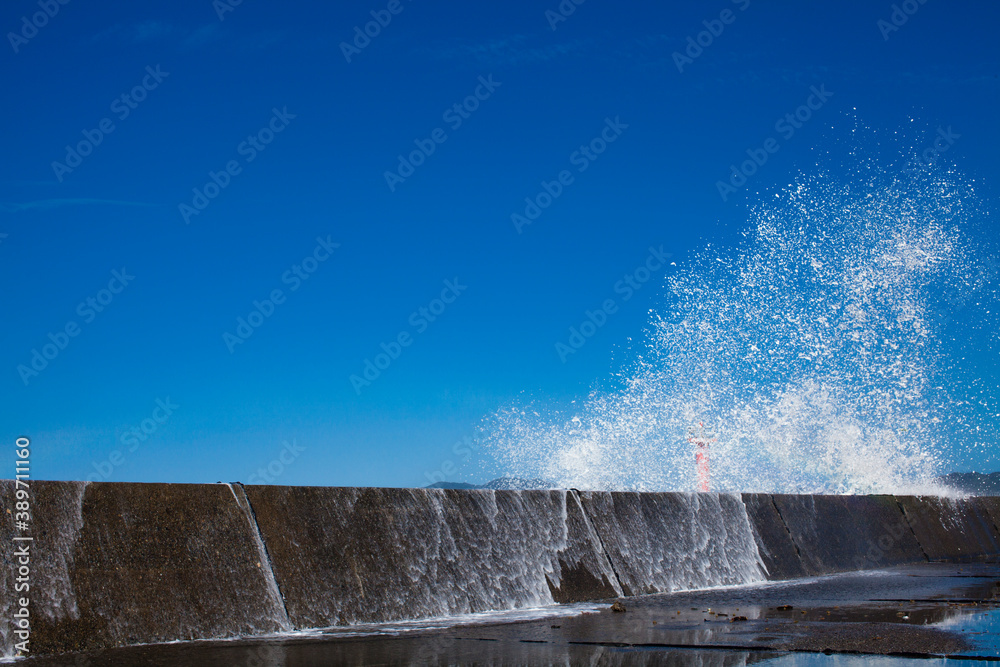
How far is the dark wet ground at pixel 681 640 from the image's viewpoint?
3508 mm

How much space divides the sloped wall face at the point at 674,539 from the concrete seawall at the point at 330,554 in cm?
1

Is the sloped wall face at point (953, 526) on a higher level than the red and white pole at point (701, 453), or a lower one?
lower

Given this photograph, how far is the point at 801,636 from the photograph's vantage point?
4.02 m

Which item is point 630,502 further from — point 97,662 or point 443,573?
point 97,662

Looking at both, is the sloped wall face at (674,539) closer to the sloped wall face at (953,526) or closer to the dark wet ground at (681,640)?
the dark wet ground at (681,640)

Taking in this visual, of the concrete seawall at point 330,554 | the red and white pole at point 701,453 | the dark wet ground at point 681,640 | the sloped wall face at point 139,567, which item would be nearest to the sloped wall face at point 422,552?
the concrete seawall at point 330,554

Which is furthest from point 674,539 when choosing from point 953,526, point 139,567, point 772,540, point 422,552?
point 953,526

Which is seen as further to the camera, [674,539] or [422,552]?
[674,539]

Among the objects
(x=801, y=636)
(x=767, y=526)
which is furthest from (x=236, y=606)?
(x=767, y=526)

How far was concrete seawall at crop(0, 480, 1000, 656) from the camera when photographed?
4066 millimetres

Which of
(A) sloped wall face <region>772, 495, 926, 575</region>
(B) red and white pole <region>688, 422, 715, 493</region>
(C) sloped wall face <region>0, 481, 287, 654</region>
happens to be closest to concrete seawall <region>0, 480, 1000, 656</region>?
(C) sloped wall face <region>0, 481, 287, 654</region>

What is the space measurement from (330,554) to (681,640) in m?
1.93

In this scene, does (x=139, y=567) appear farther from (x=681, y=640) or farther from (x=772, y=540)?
(x=772, y=540)

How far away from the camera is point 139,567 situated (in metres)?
4.25
